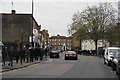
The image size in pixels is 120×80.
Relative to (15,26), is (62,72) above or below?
below

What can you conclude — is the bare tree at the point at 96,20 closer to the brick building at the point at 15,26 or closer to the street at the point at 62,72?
the brick building at the point at 15,26

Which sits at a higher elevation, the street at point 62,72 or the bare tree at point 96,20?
the bare tree at point 96,20

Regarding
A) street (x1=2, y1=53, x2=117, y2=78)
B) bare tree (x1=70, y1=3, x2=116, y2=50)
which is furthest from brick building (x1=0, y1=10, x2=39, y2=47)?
street (x1=2, y1=53, x2=117, y2=78)

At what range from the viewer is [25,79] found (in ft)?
41.7

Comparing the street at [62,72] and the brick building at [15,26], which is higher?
the brick building at [15,26]

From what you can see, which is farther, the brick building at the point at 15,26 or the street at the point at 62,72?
the brick building at the point at 15,26

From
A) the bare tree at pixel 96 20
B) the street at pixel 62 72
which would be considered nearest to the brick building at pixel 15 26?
the bare tree at pixel 96 20

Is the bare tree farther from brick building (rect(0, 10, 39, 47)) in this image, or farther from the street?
the street

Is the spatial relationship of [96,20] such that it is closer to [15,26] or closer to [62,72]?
[15,26]

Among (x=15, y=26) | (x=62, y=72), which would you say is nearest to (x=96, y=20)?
(x=15, y=26)

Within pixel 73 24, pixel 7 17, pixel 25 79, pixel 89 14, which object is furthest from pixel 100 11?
pixel 25 79

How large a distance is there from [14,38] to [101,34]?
68.4ft

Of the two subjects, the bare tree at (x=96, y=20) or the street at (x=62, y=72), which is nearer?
the street at (x=62, y=72)

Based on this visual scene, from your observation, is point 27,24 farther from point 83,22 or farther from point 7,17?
point 83,22
